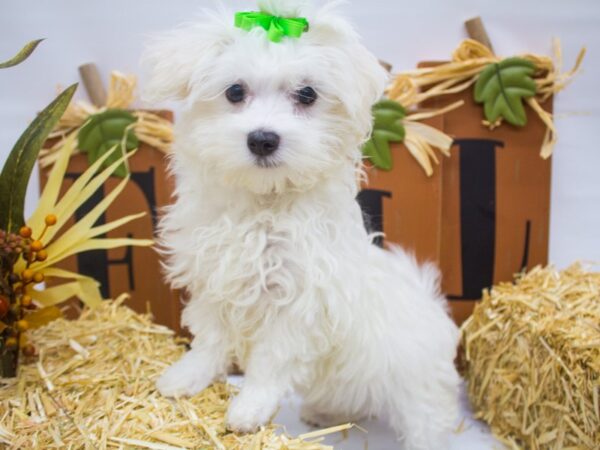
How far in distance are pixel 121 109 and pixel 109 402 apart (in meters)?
1.21

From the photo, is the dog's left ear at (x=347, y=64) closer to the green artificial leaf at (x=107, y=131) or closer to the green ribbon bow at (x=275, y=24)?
the green ribbon bow at (x=275, y=24)

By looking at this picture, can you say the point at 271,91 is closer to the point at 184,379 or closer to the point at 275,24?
the point at 275,24

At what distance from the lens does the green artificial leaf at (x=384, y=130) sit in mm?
2260

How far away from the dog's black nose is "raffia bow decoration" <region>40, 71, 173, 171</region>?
1.00 meters

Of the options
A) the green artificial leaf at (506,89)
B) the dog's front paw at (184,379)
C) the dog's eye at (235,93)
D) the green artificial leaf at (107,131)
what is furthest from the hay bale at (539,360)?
the green artificial leaf at (107,131)

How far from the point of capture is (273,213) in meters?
1.52

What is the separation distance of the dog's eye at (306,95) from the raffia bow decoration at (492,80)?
90cm

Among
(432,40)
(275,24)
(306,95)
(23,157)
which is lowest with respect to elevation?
(23,157)

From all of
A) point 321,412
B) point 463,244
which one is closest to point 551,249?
point 463,244

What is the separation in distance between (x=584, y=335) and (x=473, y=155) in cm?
91

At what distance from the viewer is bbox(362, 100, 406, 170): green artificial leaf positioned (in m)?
2.26

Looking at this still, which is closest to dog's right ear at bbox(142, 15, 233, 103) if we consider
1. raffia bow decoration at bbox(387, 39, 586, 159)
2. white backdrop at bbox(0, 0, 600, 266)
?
white backdrop at bbox(0, 0, 600, 266)

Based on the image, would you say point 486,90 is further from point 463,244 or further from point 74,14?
point 74,14

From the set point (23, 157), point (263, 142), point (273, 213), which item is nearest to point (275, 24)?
point (263, 142)
